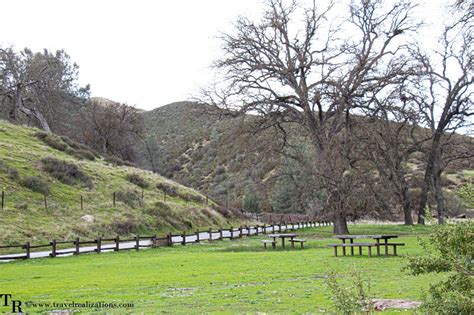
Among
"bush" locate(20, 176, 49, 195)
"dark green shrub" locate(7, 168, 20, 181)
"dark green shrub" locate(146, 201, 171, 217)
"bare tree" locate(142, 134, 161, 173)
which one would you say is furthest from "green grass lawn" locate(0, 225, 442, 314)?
"bare tree" locate(142, 134, 161, 173)

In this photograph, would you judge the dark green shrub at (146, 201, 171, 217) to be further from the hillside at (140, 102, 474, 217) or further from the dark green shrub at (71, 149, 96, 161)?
the dark green shrub at (71, 149, 96, 161)

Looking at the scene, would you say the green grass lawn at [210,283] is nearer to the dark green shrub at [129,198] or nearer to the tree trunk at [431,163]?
the dark green shrub at [129,198]

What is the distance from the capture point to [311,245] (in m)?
28.8

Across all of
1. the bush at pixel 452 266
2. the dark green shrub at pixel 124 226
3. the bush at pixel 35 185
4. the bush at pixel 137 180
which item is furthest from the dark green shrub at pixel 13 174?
the bush at pixel 452 266

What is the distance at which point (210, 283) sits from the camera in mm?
14305

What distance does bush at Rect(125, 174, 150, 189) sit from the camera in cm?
5247

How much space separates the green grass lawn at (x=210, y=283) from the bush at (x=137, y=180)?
29.6m

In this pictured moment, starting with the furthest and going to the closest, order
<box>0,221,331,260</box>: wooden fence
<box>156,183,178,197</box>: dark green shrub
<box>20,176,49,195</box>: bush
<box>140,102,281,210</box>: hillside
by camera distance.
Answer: <box>156,183,178,197</box>: dark green shrub
<box>20,176,49,195</box>: bush
<box>140,102,281,210</box>: hillside
<box>0,221,331,260</box>: wooden fence

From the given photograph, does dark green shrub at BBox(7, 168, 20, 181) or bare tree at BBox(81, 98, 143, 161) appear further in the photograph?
bare tree at BBox(81, 98, 143, 161)

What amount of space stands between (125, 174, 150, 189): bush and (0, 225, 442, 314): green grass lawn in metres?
29.6

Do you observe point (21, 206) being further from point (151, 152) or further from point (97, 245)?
point (151, 152)

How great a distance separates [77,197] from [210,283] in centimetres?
2962

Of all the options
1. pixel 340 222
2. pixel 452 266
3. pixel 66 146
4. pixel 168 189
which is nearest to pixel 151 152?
pixel 66 146

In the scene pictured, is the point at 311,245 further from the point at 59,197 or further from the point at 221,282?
the point at 59,197
